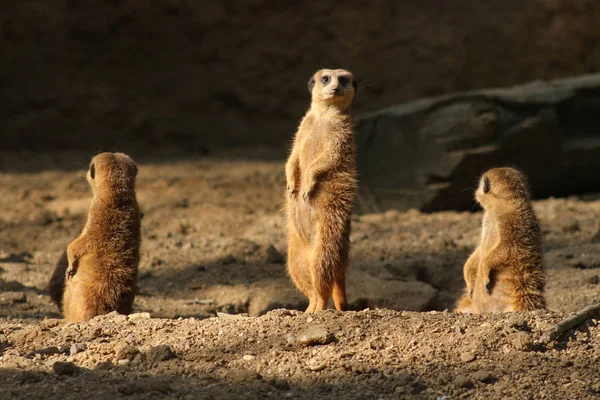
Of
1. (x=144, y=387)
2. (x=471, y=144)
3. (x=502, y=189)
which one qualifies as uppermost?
(x=471, y=144)

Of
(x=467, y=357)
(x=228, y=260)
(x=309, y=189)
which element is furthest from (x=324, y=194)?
(x=228, y=260)

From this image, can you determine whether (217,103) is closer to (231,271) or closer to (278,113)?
(278,113)

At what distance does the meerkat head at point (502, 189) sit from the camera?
15.3ft

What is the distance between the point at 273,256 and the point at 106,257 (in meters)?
1.86

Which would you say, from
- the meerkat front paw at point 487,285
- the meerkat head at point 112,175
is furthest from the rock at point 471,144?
the meerkat head at point 112,175

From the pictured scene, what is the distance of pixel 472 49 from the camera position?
1149 centimetres

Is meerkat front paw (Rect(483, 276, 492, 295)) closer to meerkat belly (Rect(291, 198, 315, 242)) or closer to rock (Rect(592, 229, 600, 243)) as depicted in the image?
Result: meerkat belly (Rect(291, 198, 315, 242))

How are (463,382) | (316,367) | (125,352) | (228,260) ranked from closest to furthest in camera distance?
(463,382)
(316,367)
(125,352)
(228,260)

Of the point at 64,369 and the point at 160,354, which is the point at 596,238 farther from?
the point at 64,369

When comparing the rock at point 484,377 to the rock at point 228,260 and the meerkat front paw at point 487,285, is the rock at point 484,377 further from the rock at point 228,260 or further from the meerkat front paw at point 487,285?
the rock at point 228,260

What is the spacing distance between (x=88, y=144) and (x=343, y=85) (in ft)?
22.8

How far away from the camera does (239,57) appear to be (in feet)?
37.5

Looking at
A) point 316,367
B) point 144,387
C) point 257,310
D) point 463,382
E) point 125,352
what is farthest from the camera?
point 257,310

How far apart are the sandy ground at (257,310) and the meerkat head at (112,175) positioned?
70cm
